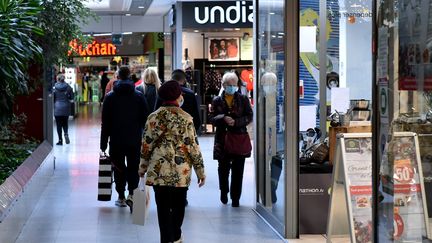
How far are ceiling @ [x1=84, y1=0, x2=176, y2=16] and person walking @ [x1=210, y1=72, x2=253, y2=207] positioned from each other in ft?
37.0

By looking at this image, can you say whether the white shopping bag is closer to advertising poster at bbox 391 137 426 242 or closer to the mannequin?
the mannequin

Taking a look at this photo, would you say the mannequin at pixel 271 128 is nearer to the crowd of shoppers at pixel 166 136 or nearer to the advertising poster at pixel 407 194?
the crowd of shoppers at pixel 166 136

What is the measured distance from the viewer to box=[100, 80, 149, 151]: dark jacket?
9070 millimetres

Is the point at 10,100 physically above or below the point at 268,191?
above

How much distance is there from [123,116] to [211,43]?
13.0 meters

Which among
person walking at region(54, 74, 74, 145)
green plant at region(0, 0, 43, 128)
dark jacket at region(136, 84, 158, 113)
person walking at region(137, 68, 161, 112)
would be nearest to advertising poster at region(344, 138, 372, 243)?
person walking at region(137, 68, 161, 112)

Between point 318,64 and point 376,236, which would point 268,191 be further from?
point 376,236

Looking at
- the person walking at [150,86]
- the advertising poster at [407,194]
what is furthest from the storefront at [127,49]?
the advertising poster at [407,194]

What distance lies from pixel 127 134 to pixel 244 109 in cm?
133

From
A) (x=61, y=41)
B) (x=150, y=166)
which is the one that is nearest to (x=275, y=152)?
(x=150, y=166)

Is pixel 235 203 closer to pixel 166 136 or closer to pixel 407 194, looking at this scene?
pixel 166 136

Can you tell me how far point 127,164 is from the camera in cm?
932

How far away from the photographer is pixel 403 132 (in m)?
4.58

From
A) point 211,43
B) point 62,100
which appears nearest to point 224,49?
point 211,43
